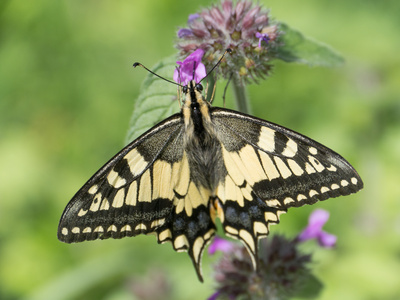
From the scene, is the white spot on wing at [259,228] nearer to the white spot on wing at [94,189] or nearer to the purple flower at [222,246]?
the purple flower at [222,246]

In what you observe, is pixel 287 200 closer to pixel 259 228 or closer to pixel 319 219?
pixel 259 228

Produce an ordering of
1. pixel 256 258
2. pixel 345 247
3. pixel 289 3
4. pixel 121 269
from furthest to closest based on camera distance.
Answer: pixel 289 3 → pixel 121 269 → pixel 345 247 → pixel 256 258

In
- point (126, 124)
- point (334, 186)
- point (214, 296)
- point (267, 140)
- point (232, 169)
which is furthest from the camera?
point (126, 124)

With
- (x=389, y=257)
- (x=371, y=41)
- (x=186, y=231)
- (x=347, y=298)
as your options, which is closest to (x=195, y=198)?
(x=186, y=231)

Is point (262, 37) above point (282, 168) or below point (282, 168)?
above

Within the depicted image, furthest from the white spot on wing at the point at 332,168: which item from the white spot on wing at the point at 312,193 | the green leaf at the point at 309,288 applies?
the green leaf at the point at 309,288

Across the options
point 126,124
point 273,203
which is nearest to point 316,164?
point 273,203

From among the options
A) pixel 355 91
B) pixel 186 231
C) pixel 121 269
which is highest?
pixel 355 91

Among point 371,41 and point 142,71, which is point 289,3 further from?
point 142,71
